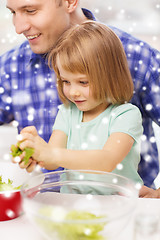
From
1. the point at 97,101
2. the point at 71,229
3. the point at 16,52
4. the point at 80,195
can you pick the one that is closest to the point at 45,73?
the point at 16,52

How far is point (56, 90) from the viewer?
1098 mm

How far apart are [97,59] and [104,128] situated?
0.68 feet

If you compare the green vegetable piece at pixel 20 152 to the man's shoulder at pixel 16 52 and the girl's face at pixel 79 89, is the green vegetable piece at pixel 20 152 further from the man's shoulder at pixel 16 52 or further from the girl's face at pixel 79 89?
the man's shoulder at pixel 16 52

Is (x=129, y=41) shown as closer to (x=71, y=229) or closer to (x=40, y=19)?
(x=40, y=19)

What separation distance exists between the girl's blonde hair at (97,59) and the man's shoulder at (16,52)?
Answer: 27cm

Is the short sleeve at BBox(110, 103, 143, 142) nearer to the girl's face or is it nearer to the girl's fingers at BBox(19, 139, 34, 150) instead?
the girl's face

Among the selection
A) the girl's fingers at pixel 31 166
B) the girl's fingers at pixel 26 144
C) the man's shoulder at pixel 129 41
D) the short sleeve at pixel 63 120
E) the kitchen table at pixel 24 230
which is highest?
the man's shoulder at pixel 129 41

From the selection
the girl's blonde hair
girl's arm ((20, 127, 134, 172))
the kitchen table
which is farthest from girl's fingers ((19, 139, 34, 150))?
the girl's blonde hair

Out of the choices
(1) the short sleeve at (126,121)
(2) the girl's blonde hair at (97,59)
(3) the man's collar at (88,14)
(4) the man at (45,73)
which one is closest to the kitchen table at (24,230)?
(1) the short sleeve at (126,121)

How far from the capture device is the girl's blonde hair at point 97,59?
2.77 ft

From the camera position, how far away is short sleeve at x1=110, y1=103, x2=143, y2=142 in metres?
0.86

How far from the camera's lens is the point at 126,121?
2.85ft

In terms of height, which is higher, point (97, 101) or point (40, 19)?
point (40, 19)

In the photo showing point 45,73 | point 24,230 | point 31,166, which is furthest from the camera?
point 45,73
